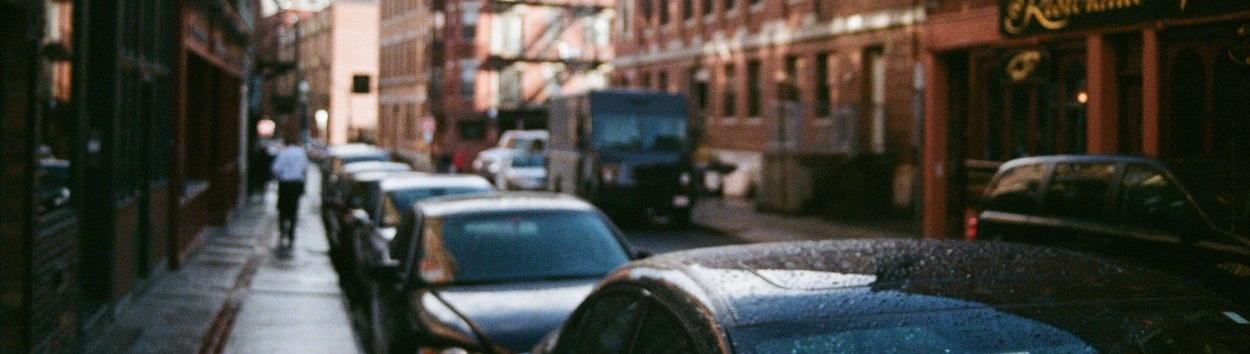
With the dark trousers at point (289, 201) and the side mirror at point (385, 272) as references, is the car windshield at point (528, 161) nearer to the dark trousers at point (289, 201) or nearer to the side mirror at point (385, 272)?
the dark trousers at point (289, 201)

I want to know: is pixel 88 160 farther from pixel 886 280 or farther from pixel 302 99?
pixel 302 99

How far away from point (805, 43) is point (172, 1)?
58.0ft

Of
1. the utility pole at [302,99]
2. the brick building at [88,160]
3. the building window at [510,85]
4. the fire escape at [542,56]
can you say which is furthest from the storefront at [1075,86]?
the building window at [510,85]

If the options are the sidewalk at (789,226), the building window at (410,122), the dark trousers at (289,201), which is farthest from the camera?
the building window at (410,122)

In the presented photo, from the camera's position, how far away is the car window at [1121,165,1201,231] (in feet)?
25.1

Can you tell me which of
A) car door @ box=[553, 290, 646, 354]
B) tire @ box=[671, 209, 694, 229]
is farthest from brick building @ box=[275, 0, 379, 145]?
car door @ box=[553, 290, 646, 354]

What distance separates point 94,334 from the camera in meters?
9.33

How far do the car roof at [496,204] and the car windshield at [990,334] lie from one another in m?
5.47

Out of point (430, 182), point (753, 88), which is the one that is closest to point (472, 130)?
point (753, 88)

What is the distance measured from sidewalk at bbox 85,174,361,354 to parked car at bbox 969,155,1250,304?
16.9ft

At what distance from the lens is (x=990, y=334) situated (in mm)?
2947

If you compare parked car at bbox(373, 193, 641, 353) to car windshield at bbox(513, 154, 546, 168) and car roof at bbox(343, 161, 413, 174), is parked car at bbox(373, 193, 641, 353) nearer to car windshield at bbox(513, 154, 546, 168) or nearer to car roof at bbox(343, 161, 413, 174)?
car roof at bbox(343, 161, 413, 174)

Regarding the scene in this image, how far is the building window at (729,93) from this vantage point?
1350 inches

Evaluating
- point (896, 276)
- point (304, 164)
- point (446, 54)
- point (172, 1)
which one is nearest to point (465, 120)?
point (446, 54)
